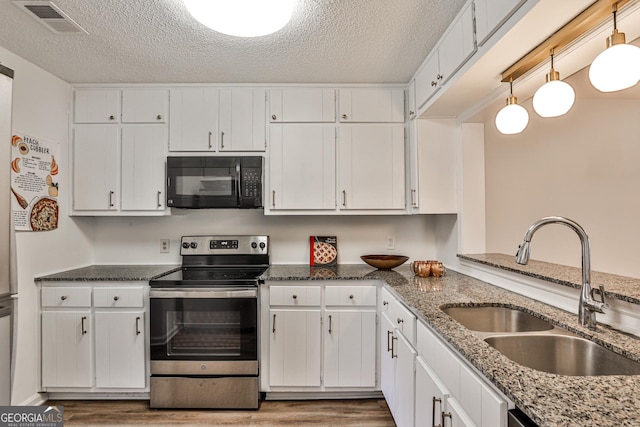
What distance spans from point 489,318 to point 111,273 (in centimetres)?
250

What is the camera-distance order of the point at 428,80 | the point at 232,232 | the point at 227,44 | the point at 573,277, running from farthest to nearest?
1. the point at 232,232
2. the point at 428,80
3. the point at 227,44
4. the point at 573,277

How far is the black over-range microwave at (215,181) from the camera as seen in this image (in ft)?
8.65

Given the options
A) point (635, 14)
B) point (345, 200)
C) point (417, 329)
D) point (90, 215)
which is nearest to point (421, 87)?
point (345, 200)

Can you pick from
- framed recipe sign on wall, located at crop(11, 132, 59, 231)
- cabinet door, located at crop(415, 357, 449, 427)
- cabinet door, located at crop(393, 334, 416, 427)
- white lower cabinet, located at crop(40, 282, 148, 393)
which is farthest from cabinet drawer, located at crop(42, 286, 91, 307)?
cabinet door, located at crop(415, 357, 449, 427)

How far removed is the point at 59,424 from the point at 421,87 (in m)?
3.13

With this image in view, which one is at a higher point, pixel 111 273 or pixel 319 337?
pixel 111 273

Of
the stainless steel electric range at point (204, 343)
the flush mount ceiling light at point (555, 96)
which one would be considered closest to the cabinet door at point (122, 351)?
the stainless steel electric range at point (204, 343)

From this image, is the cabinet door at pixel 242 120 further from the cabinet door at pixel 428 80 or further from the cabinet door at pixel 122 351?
the cabinet door at pixel 122 351

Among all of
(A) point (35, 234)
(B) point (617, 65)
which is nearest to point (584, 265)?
(B) point (617, 65)

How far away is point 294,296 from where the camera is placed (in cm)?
240

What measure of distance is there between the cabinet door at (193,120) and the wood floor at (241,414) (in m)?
1.88

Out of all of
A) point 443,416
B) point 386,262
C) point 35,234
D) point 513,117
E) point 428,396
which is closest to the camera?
point 443,416

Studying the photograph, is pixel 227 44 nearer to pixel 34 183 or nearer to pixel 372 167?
pixel 372 167

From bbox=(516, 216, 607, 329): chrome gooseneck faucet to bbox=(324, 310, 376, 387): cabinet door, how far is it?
1.31 metres
